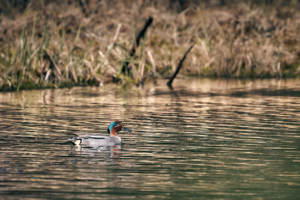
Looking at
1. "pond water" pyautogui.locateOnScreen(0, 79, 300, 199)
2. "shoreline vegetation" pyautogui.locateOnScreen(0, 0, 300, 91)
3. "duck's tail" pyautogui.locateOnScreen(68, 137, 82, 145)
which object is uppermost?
"shoreline vegetation" pyautogui.locateOnScreen(0, 0, 300, 91)

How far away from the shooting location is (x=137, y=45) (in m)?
24.3

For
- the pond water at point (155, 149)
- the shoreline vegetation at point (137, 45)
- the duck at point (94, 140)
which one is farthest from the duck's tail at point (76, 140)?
the shoreline vegetation at point (137, 45)

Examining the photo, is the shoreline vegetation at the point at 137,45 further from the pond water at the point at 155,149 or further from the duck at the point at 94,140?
the duck at the point at 94,140

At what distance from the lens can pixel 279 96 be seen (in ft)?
64.6

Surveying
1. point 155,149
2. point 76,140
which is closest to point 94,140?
point 76,140

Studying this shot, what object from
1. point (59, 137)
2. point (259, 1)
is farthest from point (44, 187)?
point (259, 1)

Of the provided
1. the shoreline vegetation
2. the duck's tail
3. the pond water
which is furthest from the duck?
the shoreline vegetation

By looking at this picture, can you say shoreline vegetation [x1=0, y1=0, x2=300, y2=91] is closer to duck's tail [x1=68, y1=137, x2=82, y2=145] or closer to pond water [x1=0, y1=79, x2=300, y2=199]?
pond water [x1=0, y1=79, x2=300, y2=199]

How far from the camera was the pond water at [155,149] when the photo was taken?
777 cm

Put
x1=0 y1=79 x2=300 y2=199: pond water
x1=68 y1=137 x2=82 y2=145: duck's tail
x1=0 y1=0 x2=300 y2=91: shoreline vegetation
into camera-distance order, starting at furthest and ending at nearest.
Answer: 1. x1=0 y1=0 x2=300 y2=91: shoreline vegetation
2. x1=68 y1=137 x2=82 y2=145: duck's tail
3. x1=0 y1=79 x2=300 y2=199: pond water

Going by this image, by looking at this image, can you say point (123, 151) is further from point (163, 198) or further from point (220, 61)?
point (220, 61)

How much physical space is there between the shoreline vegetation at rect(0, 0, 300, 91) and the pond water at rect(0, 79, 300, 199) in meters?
3.09

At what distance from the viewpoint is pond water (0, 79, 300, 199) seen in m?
7.77

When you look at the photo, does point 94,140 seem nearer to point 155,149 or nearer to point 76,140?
point 76,140
